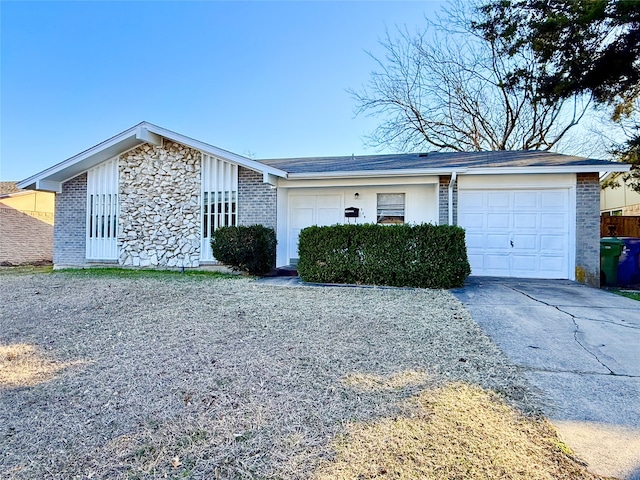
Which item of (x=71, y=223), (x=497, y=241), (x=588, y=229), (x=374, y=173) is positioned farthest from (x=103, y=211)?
(x=588, y=229)

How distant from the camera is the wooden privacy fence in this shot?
13250 mm

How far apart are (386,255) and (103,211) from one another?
9055 millimetres

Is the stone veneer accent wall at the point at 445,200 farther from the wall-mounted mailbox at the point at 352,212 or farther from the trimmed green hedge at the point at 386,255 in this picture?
the wall-mounted mailbox at the point at 352,212

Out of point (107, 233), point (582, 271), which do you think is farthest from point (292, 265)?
point (582, 271)

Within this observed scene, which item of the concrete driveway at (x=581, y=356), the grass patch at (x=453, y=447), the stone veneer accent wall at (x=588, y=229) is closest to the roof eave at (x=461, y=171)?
the stone veneer accent wall at (x=588, y=229)

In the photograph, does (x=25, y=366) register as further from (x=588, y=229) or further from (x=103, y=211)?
(x=588, y=229)

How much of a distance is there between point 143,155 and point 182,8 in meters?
4.97

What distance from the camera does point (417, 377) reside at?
3.16 metres

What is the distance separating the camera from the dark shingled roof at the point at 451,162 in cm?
905

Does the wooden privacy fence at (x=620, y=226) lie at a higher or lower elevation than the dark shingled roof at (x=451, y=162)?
lower

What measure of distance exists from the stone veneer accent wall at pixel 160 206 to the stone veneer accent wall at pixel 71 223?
146 cm

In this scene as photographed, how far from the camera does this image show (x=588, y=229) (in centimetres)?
870

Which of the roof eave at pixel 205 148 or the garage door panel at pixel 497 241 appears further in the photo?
the roof eave at pixel 205 148

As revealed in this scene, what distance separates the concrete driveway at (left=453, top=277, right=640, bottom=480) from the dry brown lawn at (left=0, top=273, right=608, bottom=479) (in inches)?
7.5
